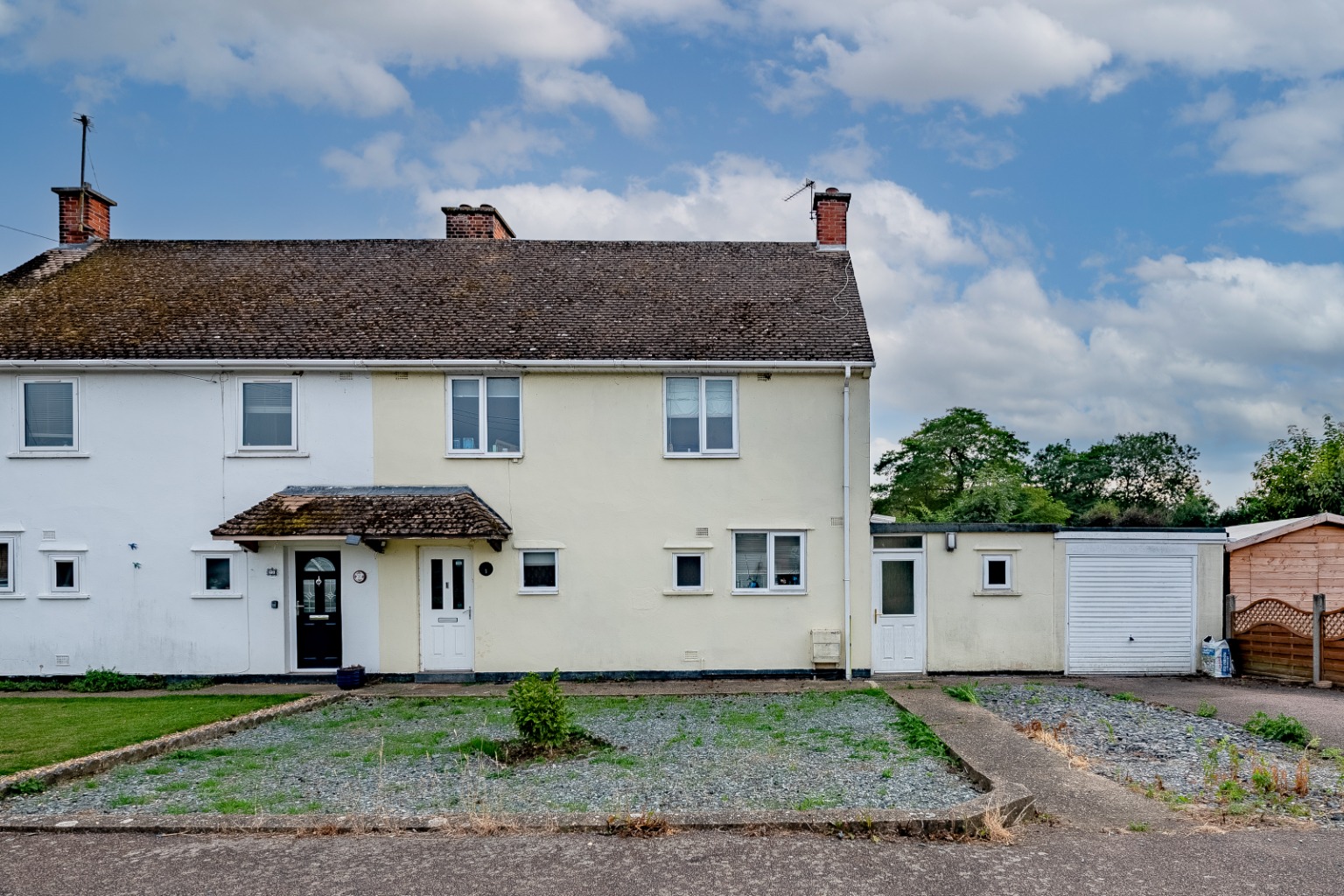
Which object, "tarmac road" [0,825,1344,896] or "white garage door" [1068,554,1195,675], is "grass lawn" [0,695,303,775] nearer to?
"tarmac road" [0,825,1344,896]

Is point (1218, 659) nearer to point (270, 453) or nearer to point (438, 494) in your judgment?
point (438, 494)

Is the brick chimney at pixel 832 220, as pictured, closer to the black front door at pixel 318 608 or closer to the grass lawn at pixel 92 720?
the black front door at pixel 318 608

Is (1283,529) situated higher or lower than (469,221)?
lower

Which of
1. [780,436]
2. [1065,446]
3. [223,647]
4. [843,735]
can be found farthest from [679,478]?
[1065,446]

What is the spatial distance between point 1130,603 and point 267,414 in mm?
16437

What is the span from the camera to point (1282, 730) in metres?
10.5

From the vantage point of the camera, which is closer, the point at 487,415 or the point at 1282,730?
the point at 1282,730

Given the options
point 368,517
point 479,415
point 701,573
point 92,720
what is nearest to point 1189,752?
point 701,573

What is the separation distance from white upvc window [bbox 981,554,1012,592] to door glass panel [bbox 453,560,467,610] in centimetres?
804

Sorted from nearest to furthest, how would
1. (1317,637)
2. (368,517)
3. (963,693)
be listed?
(963,693) → (1317,637) → (368,517)

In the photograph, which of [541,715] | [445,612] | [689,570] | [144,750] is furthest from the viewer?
[689,570]

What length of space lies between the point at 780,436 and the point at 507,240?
26.4 ft

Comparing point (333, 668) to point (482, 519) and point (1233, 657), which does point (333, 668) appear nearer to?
point (482, 519)

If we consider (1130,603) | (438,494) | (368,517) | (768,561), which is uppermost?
(438,494)
